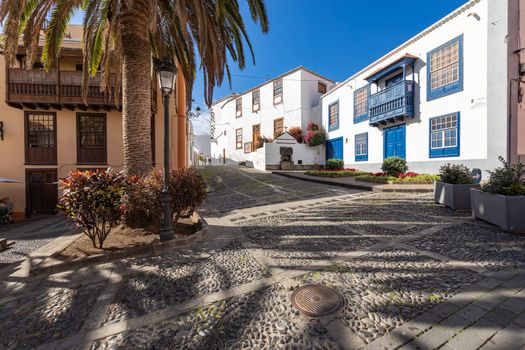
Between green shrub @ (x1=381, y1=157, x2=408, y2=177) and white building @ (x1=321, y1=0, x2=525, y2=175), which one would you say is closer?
white building @ (x1=321, y1=0, x2=525, y2=175)

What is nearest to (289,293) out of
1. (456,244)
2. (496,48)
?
(456,244)

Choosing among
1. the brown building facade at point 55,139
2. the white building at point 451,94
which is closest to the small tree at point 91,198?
the brown building facade at point 55,139

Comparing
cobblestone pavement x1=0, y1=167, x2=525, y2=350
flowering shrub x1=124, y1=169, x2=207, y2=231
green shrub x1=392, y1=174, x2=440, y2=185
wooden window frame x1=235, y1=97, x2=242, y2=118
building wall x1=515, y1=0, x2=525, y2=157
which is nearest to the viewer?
cobblestone pavement x1=0, y1=167, x2=525, y2=350

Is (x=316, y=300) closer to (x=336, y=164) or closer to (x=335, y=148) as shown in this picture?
(x=336, y=164)

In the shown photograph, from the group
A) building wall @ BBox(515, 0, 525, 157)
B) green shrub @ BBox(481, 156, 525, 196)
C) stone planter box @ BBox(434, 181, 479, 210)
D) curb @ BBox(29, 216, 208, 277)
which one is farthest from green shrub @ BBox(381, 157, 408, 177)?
curb @ BBox(29, 216, 208, 277)

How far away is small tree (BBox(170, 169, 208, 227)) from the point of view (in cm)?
506

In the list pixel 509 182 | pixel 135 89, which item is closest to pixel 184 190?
pixel 135 89

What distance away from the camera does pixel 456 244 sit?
4.02m

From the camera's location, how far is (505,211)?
4.50 meters

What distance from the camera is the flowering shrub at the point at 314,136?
870 inches

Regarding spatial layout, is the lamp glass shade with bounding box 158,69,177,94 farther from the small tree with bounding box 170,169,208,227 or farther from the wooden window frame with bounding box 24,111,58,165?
the wooden window frame with bounding box 24,111,58,165

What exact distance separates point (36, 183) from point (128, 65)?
454 inches

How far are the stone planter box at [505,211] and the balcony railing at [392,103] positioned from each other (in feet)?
33.0

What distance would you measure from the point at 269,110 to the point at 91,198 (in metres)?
25.1
